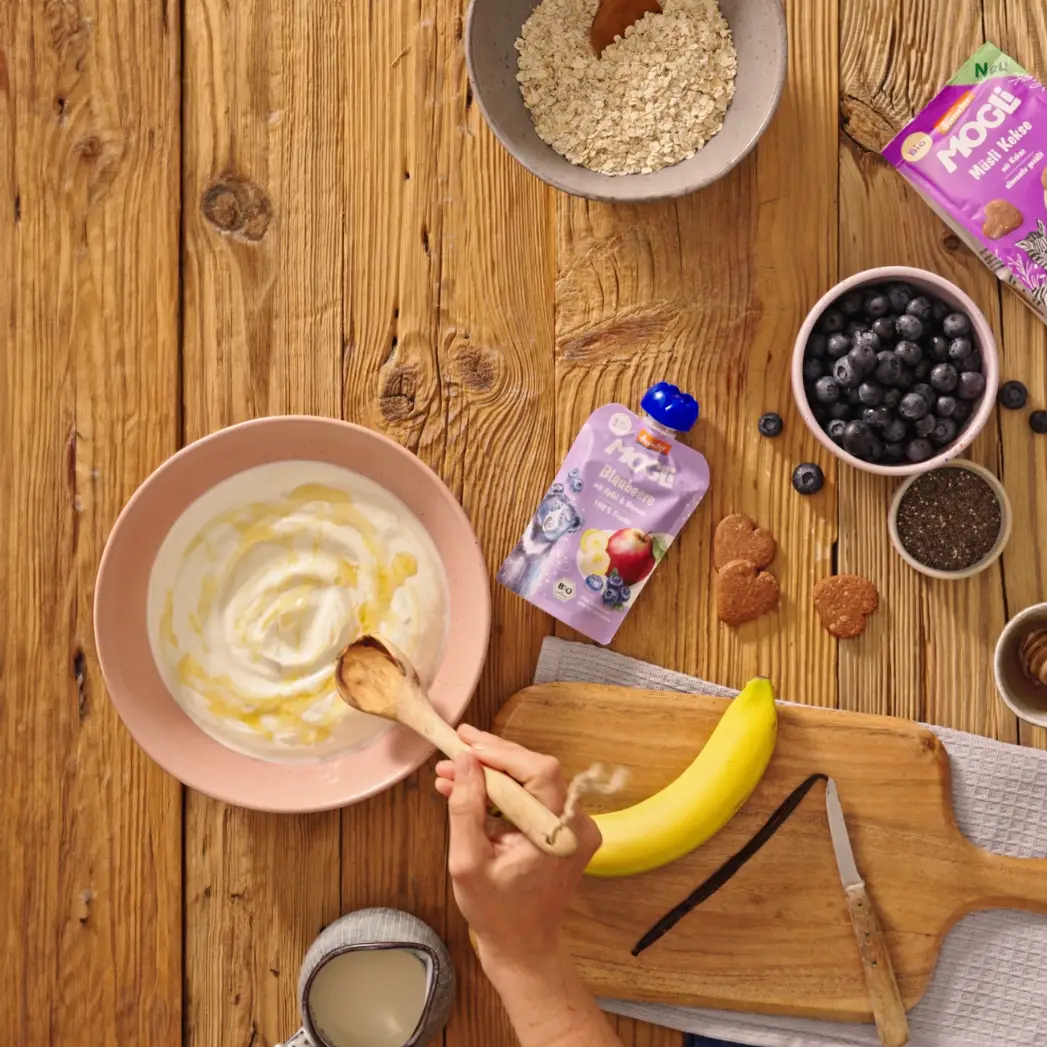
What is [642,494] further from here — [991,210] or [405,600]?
[991,210]

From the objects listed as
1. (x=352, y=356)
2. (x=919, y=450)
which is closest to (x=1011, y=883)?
(x=919, y=450)

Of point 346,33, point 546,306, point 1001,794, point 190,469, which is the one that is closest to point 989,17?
point 546,306

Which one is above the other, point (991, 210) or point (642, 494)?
point (991, 210)

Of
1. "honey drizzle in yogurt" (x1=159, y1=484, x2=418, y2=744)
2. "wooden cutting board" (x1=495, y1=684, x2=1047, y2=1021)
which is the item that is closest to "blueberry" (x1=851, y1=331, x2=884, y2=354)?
"wooden cutting board" (x1=495, y1=684, x2=1047, y2=1021)

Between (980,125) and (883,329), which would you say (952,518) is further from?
(980,125)

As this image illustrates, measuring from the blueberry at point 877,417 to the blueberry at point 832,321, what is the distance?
8 cm

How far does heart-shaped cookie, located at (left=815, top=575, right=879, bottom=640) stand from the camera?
98cm

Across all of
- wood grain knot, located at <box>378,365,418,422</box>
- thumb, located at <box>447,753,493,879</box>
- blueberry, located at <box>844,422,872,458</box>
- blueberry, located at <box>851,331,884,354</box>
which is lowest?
thumb, located at <box>447,753,493,879</box>

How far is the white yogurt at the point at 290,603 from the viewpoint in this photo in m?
0.95

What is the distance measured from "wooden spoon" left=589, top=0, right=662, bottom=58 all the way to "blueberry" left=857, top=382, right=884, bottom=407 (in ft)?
1.32

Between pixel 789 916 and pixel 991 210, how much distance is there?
0.70 metres

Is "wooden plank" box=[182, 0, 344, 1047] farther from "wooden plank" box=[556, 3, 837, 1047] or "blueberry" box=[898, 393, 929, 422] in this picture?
"blueberry" box=[898, 393, 929, 422]

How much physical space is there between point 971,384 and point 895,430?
8 centimetres

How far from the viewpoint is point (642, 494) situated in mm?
974
